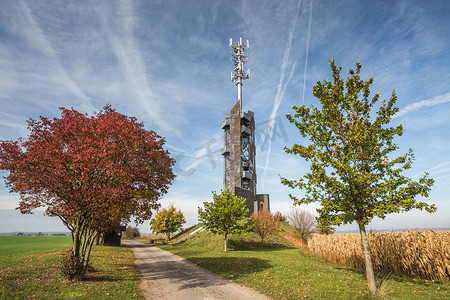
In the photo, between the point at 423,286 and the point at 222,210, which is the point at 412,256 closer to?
the point at 423,286

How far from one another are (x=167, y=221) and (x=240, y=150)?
21129 mm

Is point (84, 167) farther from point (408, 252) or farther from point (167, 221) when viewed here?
point (167, 221)

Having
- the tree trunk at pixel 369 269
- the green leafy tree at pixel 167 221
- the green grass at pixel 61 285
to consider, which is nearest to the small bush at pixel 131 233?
the green leafy tree at pixel 167 221

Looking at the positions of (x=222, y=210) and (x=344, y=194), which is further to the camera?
(x=222, y=210)

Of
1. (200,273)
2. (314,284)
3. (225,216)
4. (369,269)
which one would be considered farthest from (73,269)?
(225,216)

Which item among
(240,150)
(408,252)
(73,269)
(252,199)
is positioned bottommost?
(73,269)

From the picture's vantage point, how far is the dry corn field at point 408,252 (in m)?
11.8

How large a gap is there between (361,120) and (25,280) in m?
17.8

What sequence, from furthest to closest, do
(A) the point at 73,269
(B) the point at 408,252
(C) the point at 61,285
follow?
(B) the point at 408,252, (A) the point at 73,269, (C) the point at 61,285

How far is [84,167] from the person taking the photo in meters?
10.5

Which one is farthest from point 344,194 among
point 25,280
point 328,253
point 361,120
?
point 25,280

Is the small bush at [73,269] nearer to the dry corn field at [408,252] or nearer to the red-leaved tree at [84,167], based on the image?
the red-leaved tree at [84,167]

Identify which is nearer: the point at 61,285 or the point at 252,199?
the point at 61,285

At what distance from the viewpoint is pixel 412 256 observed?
13.0m
